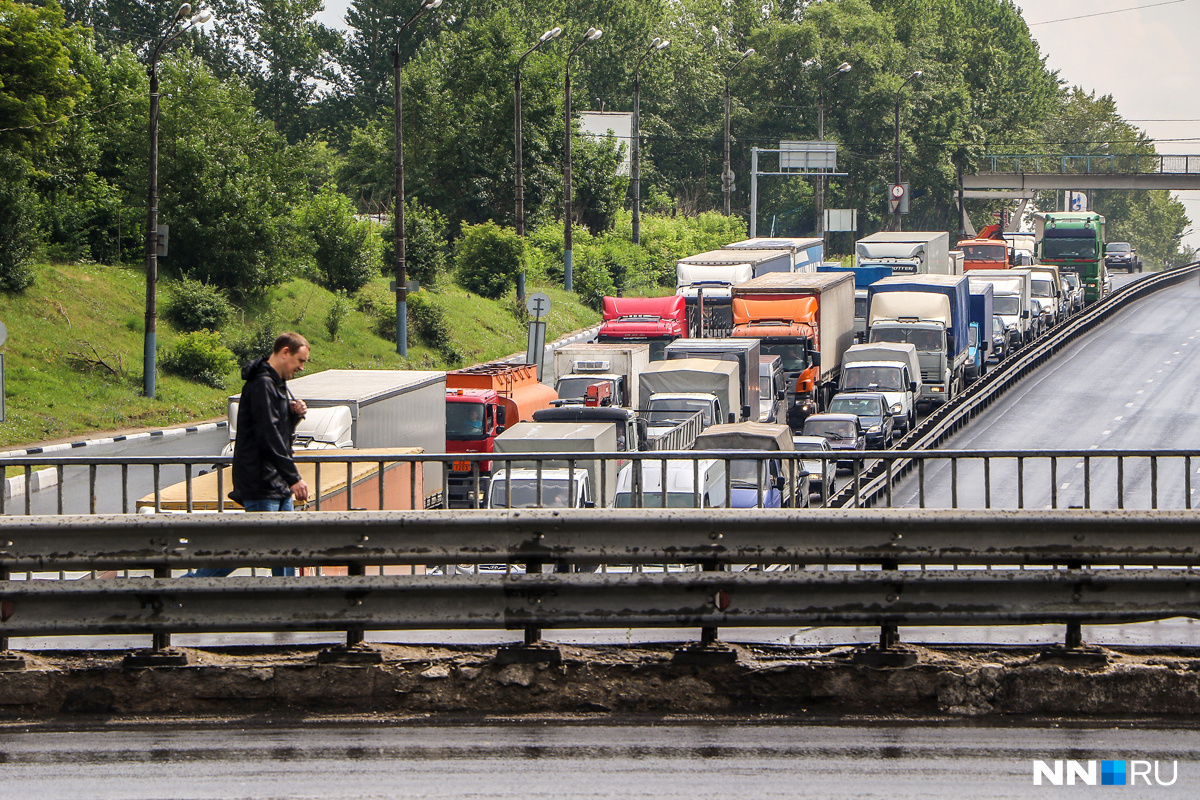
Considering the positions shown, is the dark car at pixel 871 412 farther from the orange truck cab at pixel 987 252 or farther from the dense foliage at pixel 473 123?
the orange truck cab at pixel 987 252

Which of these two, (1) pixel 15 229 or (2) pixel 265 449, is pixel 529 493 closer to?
(2) pixel 265 449

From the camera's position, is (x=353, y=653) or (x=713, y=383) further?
(x=713, y=383)

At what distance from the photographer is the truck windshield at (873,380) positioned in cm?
3547

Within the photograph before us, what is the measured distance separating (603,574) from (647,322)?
3452 centimetres

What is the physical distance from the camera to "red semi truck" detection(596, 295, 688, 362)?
A: 1604 inches

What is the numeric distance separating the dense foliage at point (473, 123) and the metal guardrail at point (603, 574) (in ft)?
85.0

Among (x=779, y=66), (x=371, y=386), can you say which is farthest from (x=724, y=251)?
(x=779, y=66)

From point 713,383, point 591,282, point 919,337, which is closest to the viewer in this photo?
point 713,383

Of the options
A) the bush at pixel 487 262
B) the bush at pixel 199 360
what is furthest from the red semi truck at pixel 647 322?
the bush at pixel 487 262

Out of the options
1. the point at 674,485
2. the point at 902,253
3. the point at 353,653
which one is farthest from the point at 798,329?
the point at 353,653

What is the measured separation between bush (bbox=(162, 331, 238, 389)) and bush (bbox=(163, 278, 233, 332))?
67.9 inches

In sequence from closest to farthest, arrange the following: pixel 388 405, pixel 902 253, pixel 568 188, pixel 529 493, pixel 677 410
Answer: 1. pixel 529 493
2. pixel 388 405
3. pixel 677 410
4. pixel 902 253
5. pixel 568 188

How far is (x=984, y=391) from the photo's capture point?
1496 inches

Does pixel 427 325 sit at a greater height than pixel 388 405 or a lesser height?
greater
